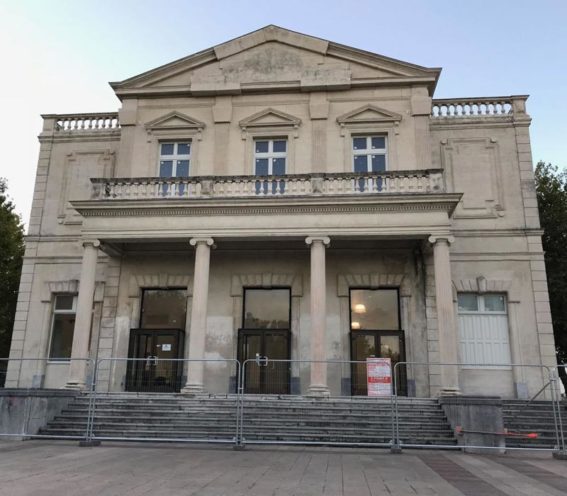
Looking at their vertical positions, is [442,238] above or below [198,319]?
above

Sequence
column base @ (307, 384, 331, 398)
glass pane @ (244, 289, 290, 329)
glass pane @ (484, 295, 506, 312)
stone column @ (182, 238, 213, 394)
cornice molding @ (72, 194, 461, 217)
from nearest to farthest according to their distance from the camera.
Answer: column base @ (307, 384, 331, 398) < stone column @ (182, 238, 213, 394) < cornice molding @ (72, 194, 461, 217) < glass pane @ (484, 295, 506, 312) < glass pane @ (244, 289, 290, 329)

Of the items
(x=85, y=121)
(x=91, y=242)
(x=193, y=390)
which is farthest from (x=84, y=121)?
(x=193, y=390)

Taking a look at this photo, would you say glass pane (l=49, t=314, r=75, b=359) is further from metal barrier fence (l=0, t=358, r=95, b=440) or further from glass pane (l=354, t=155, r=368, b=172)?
glass pane (l=354, t=155, r=368, b=172)

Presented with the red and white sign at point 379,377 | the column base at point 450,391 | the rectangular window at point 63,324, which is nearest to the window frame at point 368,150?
the red and white sign at point 379,377

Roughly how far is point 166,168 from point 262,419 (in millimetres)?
10989

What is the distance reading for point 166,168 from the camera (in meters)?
20.7

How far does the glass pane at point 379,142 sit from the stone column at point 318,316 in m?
5.18

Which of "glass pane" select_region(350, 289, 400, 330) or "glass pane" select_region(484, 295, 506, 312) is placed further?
"glass pane" select_region(350, 289, 400, 330)

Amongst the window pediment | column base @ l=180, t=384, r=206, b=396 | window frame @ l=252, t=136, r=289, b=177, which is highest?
the window pediment

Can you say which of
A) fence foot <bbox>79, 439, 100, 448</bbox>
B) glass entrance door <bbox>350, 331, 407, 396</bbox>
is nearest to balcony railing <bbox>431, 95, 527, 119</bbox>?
glass entrance door <bbox>350, 331, 407, 396</bbox>

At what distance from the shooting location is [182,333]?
19.1 m

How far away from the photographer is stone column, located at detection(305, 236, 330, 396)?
15492mm

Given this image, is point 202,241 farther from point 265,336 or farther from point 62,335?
point 62,335

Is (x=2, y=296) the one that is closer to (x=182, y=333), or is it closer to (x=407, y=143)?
(x=182, y=333)
